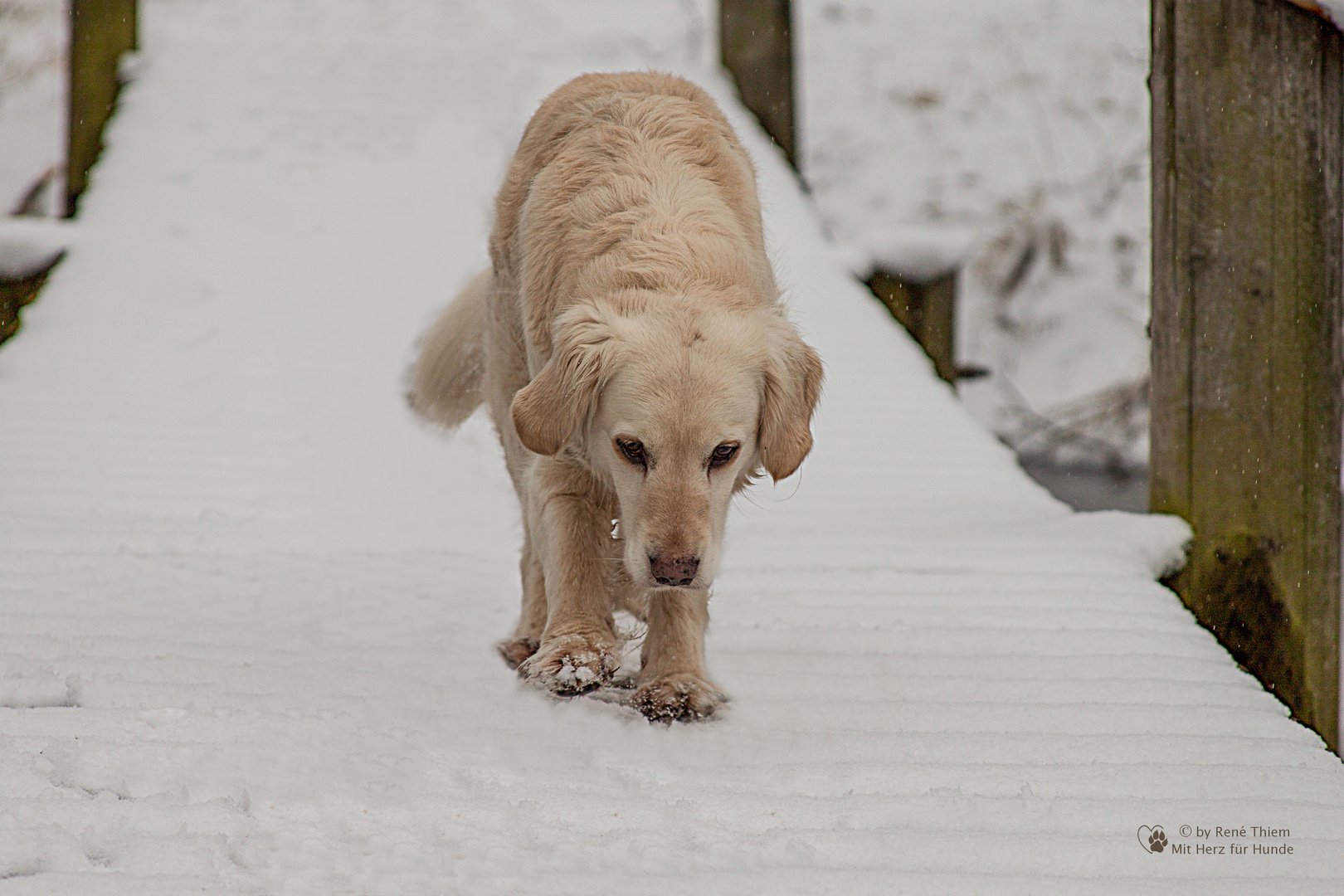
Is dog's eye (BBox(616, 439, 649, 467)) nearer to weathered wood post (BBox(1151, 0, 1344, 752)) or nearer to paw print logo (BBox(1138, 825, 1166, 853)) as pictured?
paw print logo (BBox(1138, 825, 1166, 853))

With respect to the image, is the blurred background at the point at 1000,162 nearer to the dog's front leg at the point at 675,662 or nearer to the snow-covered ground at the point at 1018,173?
the snow-covered ground at the point at 1018,173

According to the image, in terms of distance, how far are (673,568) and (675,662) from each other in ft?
1.44

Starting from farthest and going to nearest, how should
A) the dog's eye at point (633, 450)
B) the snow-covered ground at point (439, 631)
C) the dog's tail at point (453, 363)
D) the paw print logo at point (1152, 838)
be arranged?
the dog's tail at point (453, 363) → the dog's eye at point (633, 450) → the paw print logo at point (1152, 838) → the snow-covered ground at point (439, 631)

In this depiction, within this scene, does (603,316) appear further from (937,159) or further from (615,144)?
(937,159)

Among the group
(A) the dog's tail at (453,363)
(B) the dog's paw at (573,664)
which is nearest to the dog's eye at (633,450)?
(B) the dog's paw at (573,664)

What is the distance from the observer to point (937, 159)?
1058 centimetres

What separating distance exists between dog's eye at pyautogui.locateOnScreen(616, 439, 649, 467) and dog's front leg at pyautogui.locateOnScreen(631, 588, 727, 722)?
1.00 feet

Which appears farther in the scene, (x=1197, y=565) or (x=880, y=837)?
(x=1197, y=565)

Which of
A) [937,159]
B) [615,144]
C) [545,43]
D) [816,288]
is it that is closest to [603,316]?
[615,144]

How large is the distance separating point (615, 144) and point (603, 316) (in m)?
0.61

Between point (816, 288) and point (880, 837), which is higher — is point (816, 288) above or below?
above

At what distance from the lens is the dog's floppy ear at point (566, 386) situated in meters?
2.60

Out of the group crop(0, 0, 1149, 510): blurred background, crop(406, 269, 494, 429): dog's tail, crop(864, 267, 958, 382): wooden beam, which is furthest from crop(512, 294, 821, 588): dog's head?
crop(0, 0, 1149, 510): blurred background

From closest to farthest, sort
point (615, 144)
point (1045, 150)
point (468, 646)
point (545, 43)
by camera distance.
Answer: point (615, 144), point (468, 646), point (545, 43), point (1045, 150)
